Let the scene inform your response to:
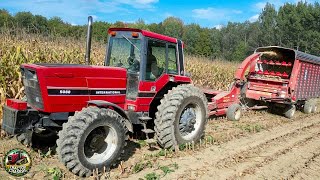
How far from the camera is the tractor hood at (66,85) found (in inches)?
195

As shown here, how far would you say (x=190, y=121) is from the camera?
6598mm

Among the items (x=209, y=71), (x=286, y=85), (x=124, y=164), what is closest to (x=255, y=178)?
(x=124, y=164)

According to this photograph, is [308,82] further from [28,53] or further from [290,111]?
[28,53]

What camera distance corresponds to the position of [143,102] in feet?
20.3

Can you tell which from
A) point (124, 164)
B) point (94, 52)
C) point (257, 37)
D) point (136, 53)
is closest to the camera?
point (124, 164)

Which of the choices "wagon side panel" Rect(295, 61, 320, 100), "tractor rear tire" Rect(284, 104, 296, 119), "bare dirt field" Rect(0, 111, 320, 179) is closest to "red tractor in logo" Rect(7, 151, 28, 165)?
"bare dirt field" Rect(0, 111, 320, 179)

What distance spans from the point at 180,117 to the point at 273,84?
5.87m

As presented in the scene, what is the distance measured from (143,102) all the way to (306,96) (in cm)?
817

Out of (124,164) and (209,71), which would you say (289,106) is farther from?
(124,164)

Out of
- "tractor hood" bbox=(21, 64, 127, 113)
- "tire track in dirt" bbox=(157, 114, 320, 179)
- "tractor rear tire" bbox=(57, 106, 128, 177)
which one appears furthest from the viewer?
"tire track in dirt" bbox=(157, 114, 320, 179)

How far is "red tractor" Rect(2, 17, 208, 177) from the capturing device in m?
4.82

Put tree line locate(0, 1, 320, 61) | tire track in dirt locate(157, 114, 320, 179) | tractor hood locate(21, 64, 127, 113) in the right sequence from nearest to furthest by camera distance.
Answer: tractor hood locate(21, 64, 127, 113) < tire track in dirt locate(157, 114, 320, 179) < tree line locate(0, 1, 320, 61)

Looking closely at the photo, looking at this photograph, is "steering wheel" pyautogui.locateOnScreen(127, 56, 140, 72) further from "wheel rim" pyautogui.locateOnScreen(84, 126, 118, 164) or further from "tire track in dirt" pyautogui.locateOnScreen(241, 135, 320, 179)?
"tire track in dirt" pyautogui.locateOnScreen(241, 135, 320, 179)

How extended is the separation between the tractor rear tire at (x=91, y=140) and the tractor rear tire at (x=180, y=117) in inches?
36.5
